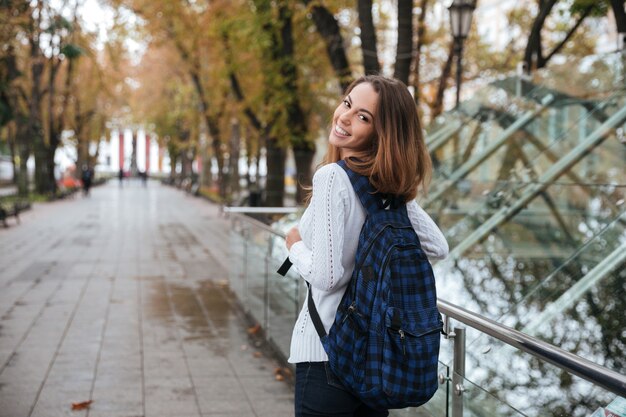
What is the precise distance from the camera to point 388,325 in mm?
2184

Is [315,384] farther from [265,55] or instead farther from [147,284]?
[265,55]

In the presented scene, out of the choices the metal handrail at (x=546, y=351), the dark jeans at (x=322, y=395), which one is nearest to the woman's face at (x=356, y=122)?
the dark jeans at (x=322, y=395)

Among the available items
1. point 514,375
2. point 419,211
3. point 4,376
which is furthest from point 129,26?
point 419,211

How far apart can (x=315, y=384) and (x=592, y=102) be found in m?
7.35

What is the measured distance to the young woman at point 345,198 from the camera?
233cm

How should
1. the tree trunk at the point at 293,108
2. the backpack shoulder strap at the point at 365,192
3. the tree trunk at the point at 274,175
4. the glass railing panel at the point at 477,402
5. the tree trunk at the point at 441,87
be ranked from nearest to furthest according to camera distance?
the backpack shoulder strap at the point at 365,192, the glass railing panel at the point at 477,402, the tree trunk at the point at 293,108, the tree trunk at the point at 441,87, the tree trunk at the point at 274,175

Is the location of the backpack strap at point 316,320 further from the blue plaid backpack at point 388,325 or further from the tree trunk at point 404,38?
the tree trunk at point 404,38

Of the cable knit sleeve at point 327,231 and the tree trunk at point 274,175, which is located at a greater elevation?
the cable knit sleeve at point 327,231

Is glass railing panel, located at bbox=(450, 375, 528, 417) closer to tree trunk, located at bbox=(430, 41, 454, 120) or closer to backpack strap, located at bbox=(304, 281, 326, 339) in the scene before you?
backpack strap, located at bbox=(304, 281, 326, 339)

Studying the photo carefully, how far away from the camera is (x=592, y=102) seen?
350 inches

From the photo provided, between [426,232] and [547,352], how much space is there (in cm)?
52

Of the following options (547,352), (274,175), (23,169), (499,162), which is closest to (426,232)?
(547,352)

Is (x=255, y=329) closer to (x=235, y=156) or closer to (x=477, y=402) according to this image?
(x=477, y=402)

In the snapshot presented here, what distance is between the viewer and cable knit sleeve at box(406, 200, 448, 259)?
2.55m
